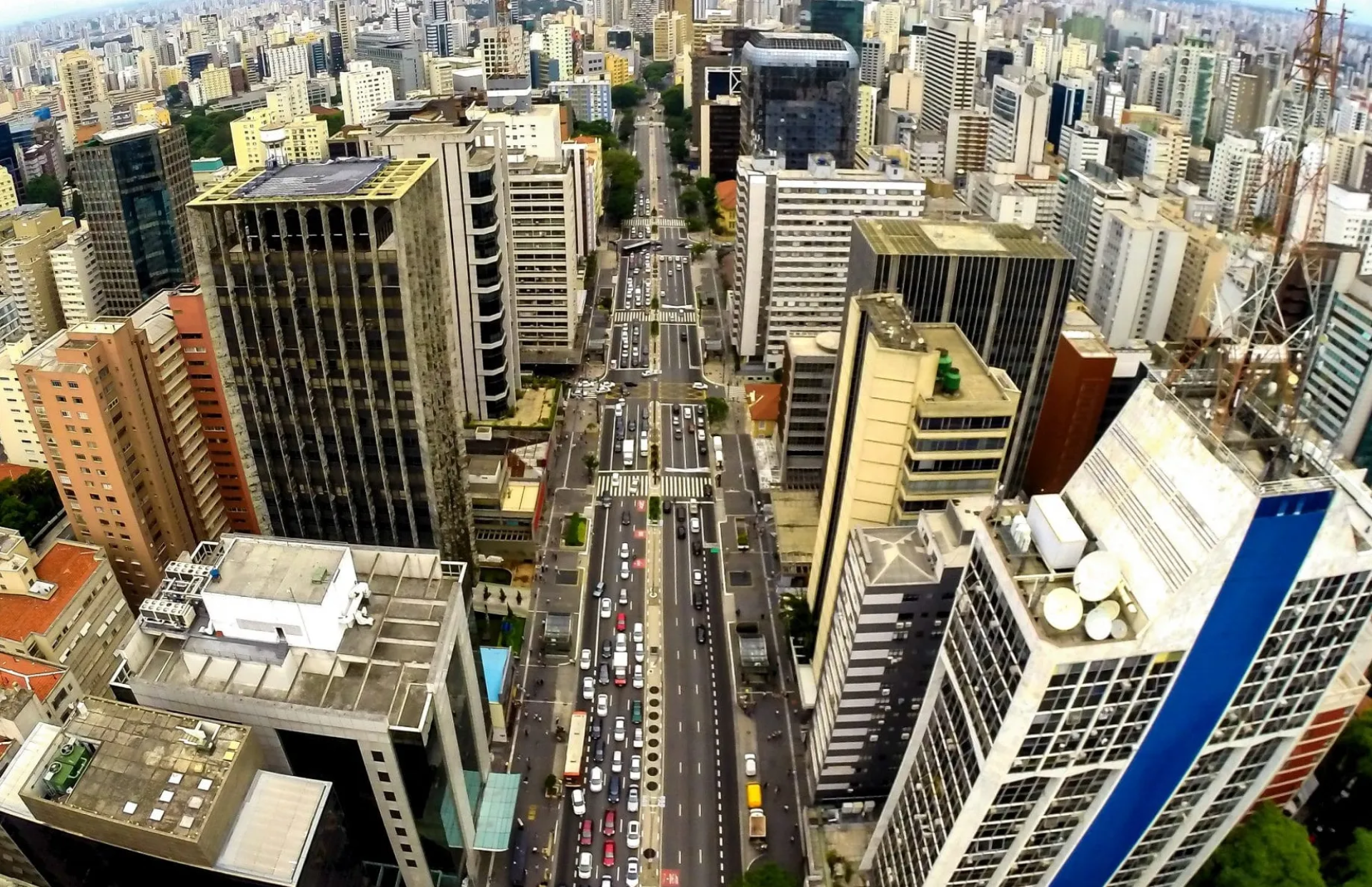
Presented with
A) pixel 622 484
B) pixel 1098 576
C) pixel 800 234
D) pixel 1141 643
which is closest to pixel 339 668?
pixel 1098 576

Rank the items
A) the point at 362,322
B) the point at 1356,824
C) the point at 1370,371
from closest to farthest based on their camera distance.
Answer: the point at 362,322 → the point at 1356,824 → the point at 1370,371

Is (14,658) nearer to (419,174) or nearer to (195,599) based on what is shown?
(195,599)

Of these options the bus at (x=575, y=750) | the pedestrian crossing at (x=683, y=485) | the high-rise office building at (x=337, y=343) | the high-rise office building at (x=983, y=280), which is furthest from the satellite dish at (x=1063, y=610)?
the pedestrian crossing at (x=683, y=485)

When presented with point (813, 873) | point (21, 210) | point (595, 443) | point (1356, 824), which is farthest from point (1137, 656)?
point (21, 210)

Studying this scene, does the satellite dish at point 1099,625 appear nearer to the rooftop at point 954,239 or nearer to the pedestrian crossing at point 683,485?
the rooftop at point 954,239

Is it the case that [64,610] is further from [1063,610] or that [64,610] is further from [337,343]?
[1063,610]

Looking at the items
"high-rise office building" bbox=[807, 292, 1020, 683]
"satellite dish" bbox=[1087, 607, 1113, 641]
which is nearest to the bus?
"high-rise office building" bbox=[807, 292, 1020, 683]
